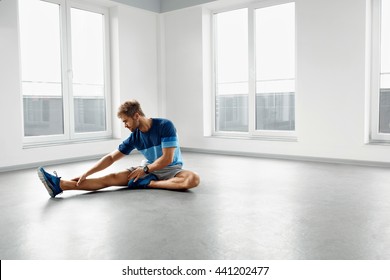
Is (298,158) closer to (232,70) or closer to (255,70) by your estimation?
(255,70)

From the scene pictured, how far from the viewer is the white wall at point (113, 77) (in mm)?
4723

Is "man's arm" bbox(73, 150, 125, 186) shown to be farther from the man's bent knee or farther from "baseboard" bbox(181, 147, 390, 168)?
"baseboard" bbox(181, 147, 390, 168)

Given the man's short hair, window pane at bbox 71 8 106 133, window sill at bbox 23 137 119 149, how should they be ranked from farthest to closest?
window pane at bbox 71 8 106 133 → window sill at bbox 23 137 119 149 → the man's short hair

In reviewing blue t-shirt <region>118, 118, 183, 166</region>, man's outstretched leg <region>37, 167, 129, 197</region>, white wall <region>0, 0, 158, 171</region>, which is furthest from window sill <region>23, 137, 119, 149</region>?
blue t-shirt <region>118, 118, 183, 166</region>

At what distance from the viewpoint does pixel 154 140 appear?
10.5ft

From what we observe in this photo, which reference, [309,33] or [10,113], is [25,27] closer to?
[10,113]

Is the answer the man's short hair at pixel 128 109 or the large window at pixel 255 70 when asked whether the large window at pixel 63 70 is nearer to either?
the large window at pixel 255 70

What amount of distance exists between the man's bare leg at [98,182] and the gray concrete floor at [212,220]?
0.21 feet

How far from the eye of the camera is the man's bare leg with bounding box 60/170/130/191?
317 centimetres

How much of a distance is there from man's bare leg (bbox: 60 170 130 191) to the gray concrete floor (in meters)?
0.07

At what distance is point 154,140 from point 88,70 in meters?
3.39

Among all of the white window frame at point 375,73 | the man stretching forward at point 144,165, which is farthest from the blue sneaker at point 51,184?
the white window frame at point 375,73

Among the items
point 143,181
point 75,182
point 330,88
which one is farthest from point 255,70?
point 75,182

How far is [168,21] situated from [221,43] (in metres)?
1.11
